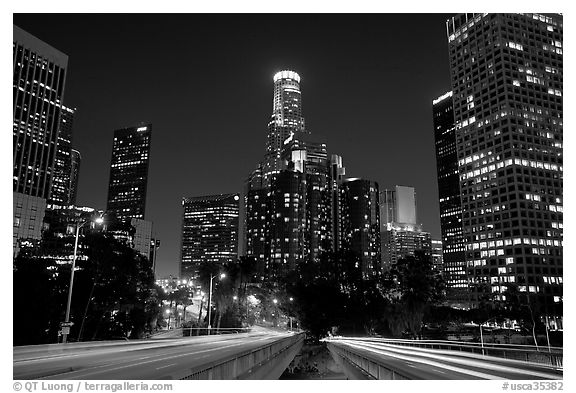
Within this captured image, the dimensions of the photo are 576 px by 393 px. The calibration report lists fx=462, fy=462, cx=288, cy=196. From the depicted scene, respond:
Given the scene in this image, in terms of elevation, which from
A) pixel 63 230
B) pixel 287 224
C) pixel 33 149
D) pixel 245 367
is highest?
pixel 287 224

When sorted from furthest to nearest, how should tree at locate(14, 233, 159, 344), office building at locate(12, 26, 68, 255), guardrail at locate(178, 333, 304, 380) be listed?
office building at locate(12, 26, 68, 255)
tree at locate(14, 233, 159, 344)
guardrail at locate(178, 333, 304, 380)

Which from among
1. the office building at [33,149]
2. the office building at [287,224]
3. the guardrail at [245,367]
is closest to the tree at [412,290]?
the guardrail at [245,367]

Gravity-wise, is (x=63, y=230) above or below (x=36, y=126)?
below

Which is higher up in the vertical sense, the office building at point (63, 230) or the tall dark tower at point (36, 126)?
the tall dark tower at point (36, 126)

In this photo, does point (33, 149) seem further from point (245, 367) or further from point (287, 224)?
point (287, 224)

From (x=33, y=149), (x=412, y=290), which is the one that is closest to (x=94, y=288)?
(x=412, y=290)

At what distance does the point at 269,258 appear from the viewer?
189375 mm

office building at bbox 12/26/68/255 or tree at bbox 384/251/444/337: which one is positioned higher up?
office building at bbox 12/26/68/255

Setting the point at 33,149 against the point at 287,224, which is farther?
the point at 287,224

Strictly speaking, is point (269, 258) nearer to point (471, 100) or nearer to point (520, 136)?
point (471, 100)

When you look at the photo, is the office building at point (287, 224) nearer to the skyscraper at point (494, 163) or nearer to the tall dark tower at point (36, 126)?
the skyscraper at point (494, 163)

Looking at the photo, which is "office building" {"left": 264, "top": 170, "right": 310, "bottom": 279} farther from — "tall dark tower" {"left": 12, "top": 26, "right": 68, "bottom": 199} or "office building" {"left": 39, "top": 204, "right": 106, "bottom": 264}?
"tall dark tower" {"left": 12, "top": 26, "right": 68, "bottom": 199}

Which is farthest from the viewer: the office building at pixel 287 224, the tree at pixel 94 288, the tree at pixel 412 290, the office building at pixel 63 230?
the office building at pixel 287 224

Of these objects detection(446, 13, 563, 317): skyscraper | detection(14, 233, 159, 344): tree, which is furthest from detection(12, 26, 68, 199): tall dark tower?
detection(446, 13, 563, 317): skyscraper
